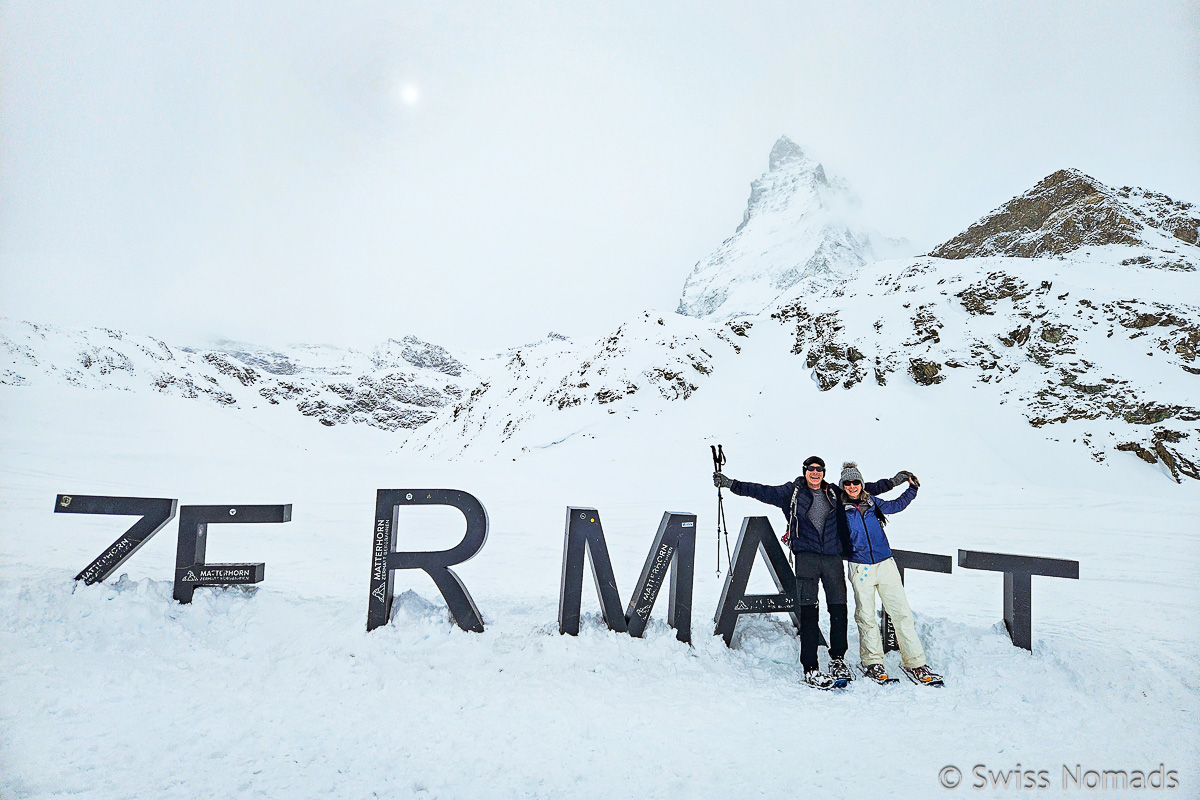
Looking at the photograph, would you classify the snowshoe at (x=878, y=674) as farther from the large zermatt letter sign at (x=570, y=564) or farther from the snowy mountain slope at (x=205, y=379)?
the snowy mountain slope at (x=205, y=379)

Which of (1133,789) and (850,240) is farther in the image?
(850,240)

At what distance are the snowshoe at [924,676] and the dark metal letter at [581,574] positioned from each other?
2539mm

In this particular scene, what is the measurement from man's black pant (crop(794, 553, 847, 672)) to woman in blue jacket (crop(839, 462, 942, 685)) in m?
0.14

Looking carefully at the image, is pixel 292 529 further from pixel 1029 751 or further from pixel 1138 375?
pixel 1138 375

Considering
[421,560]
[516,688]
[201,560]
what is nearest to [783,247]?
[421,560]

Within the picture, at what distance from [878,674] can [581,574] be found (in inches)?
109

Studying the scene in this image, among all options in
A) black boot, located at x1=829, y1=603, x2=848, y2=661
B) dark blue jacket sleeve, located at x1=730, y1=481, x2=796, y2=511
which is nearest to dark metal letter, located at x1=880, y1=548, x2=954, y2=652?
black boot, located at x1=829, y1=603, x2=848, y2=661

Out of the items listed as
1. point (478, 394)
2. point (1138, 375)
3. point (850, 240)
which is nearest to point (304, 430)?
point (478, 394)

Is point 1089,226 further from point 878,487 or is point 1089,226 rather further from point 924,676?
point 924,676

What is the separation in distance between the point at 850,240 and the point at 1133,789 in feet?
Answer: 341

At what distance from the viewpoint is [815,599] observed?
15.7 ft

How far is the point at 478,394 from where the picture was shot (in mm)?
33344

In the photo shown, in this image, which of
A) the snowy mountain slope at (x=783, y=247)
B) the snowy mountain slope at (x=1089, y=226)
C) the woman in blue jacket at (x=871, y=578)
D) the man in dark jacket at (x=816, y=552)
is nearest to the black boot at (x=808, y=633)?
the man in dark jacket at (x=816, y=552)

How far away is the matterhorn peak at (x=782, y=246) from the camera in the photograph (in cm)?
8350
